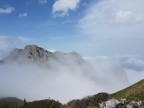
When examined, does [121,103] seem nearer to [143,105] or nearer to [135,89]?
[143,105]

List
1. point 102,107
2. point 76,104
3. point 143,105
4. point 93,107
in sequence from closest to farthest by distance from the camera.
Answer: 1. point 143,105
2. point 102,107
3. point 93,107
4. point 76,104

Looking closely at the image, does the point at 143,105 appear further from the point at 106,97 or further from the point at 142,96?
the point at 106,97

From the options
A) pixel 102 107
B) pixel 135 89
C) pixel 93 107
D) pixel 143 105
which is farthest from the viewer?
pixel 135 89

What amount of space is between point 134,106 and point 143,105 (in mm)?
5095

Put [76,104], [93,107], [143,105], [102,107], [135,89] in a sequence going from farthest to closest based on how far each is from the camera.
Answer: [76,104] < [135,89] < [93,107] < [102,107] < [143,105]

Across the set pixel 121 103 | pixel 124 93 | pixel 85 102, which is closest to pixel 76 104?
pixel 85 102

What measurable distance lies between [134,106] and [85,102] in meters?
31.5

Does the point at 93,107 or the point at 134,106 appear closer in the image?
the point at 134,106

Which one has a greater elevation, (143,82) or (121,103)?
(143,82)

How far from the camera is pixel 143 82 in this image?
134 metres

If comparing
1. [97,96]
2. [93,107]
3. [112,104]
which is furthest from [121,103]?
[97,96]

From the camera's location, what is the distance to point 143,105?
102 m

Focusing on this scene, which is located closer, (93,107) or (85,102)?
(93,107)

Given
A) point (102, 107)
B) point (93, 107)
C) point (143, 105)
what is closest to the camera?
point (143, 105)
